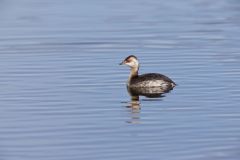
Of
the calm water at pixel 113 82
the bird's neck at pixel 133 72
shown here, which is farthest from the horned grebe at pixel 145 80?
the calm water at pixel 113 82

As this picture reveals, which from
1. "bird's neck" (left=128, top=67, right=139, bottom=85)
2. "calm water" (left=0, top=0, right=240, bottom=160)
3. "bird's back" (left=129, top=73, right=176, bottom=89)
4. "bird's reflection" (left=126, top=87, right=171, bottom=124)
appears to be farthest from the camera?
"bird's neck" (left=128, top=67, right=139, bottom=85)

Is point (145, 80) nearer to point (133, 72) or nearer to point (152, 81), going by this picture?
point (152, 81)

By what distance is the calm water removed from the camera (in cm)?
1531

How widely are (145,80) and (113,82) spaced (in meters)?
0.71

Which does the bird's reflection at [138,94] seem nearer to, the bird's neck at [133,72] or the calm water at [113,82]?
the calm water at [113,82]

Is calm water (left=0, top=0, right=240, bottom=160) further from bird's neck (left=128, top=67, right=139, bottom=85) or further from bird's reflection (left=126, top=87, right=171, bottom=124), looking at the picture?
bird's neck (left=128, top=67, right=139, bottom=85)

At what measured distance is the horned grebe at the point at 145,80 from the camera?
21.3 meters

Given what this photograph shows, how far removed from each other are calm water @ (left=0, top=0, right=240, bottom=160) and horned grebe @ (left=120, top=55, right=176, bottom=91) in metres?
0.29

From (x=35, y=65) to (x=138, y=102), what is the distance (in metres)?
4.51

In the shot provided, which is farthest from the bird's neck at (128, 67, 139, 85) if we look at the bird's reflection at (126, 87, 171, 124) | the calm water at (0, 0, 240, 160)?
the bird's reflection at (126, 87, 171, 124)

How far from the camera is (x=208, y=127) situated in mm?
16594

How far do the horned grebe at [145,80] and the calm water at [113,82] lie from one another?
0.29 meters

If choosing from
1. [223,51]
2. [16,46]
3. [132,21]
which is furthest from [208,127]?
[132,21]

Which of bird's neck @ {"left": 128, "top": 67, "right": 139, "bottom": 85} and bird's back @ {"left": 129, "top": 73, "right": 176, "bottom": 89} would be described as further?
bird's neck @ {"left": 128, "top": 67, "right": 139, "bottom": 85}
